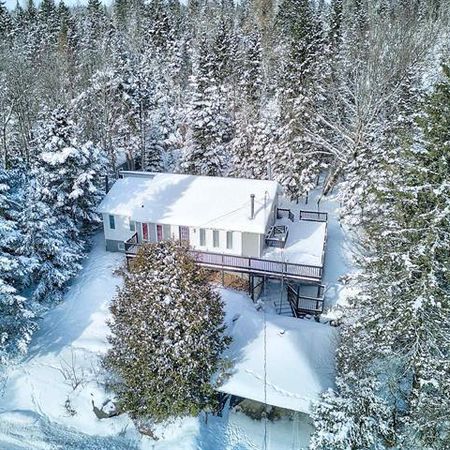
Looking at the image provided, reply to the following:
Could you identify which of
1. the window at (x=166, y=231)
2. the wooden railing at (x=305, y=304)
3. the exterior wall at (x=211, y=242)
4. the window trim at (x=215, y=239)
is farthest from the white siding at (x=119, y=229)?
the wooden railing at (x=305, y=304)

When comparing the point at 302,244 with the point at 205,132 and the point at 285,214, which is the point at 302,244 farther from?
the point at 205,132

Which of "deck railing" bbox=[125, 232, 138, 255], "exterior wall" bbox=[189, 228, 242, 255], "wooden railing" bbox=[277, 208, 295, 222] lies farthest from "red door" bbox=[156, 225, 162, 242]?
"wooden railing" bbox=[277, 208, 295, 222]

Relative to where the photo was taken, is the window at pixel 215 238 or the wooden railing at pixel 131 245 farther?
the wooden railing at pixel 131 245

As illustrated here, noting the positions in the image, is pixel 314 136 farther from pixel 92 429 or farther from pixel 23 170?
pixel 92 429

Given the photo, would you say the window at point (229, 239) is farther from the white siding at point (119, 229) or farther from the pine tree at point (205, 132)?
the pine tree at point (205, 132)

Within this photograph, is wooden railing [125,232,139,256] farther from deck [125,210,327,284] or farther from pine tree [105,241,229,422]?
pine tree [105,241,229,422]

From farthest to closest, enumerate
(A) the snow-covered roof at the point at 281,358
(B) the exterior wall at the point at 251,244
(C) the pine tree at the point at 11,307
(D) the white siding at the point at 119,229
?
(D) the white siding at the point at 119,229
(B) the exterior wall at the point at 251,244
(C) the pine tree at the point at 11,307
(A) the snow-covered roof at the point at 281,358

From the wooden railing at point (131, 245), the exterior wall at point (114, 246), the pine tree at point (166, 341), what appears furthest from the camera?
the exterior wall at point (114, 246)

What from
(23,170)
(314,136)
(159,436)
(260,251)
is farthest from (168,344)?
(314,136)
